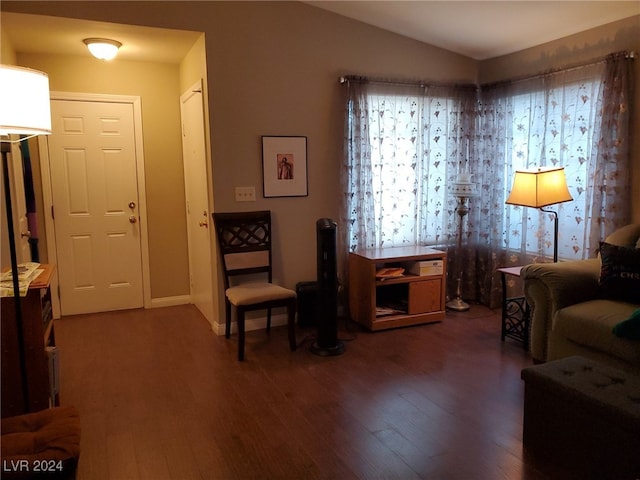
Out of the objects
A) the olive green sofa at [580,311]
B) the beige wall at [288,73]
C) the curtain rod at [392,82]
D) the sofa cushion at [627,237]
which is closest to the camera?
the olive green sofa at [580,311]

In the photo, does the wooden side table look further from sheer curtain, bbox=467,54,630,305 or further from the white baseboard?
the white baseboard

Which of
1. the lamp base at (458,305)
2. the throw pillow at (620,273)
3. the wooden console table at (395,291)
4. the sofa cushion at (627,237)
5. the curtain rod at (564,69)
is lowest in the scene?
the lamp base at (458,305)

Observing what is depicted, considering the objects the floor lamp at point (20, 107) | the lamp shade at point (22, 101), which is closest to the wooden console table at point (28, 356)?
the floor lamp at point (20, 107)

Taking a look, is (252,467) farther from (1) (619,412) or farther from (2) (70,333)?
(2) (70,333)

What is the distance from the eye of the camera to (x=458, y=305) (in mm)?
4812

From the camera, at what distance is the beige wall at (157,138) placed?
4.57 metres

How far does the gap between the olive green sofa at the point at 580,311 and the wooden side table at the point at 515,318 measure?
0.37 meters

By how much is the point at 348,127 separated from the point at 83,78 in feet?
8.16

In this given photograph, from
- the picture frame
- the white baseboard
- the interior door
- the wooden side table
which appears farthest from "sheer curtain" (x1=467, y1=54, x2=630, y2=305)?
the white baseboard

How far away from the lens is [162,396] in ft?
10.0

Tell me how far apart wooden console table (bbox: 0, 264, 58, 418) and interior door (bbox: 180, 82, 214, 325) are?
1.89 meters

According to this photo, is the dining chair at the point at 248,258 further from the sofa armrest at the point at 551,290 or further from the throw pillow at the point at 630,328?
the throw pillow at the point at 630,328

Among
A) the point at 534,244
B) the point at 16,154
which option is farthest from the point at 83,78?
the point at 534,244

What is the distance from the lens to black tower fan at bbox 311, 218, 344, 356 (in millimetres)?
3686
